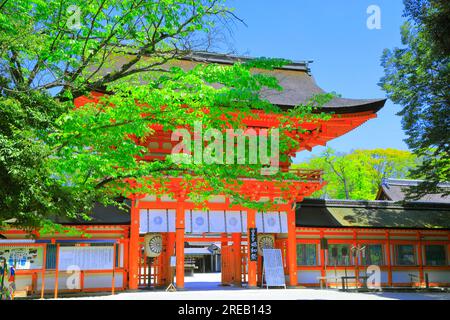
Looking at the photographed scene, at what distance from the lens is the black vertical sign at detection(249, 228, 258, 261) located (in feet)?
55.5

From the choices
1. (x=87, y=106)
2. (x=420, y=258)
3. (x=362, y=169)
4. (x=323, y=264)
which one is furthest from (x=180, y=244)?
(x=362, y=169)

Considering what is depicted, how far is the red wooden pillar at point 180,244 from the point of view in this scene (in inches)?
634

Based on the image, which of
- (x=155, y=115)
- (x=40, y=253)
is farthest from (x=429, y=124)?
(x=40, y=253)

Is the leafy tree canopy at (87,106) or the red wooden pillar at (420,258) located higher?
the leafy tree canopy at (87,106)

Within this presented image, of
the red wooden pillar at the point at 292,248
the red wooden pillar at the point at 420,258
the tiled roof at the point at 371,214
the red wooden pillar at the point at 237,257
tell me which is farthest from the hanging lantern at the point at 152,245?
the red wooden pillar at the point at 420,258

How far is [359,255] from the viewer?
19.4 m

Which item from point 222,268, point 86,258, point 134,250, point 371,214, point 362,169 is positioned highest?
point 362,169

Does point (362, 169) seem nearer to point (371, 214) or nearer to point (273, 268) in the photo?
point (371, 214)

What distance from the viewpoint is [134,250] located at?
16203 mm

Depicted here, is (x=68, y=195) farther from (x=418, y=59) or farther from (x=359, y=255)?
(x=418, y=59)

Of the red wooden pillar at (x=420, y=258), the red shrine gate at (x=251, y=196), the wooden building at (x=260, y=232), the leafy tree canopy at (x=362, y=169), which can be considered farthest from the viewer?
the leafy tree canopy at (x=362, y=169)

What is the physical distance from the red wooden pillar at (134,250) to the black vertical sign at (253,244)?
4455 mm

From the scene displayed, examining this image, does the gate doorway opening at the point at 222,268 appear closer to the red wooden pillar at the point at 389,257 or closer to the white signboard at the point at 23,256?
the white signboard at the point at 23,256

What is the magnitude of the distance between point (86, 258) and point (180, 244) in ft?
11.2
